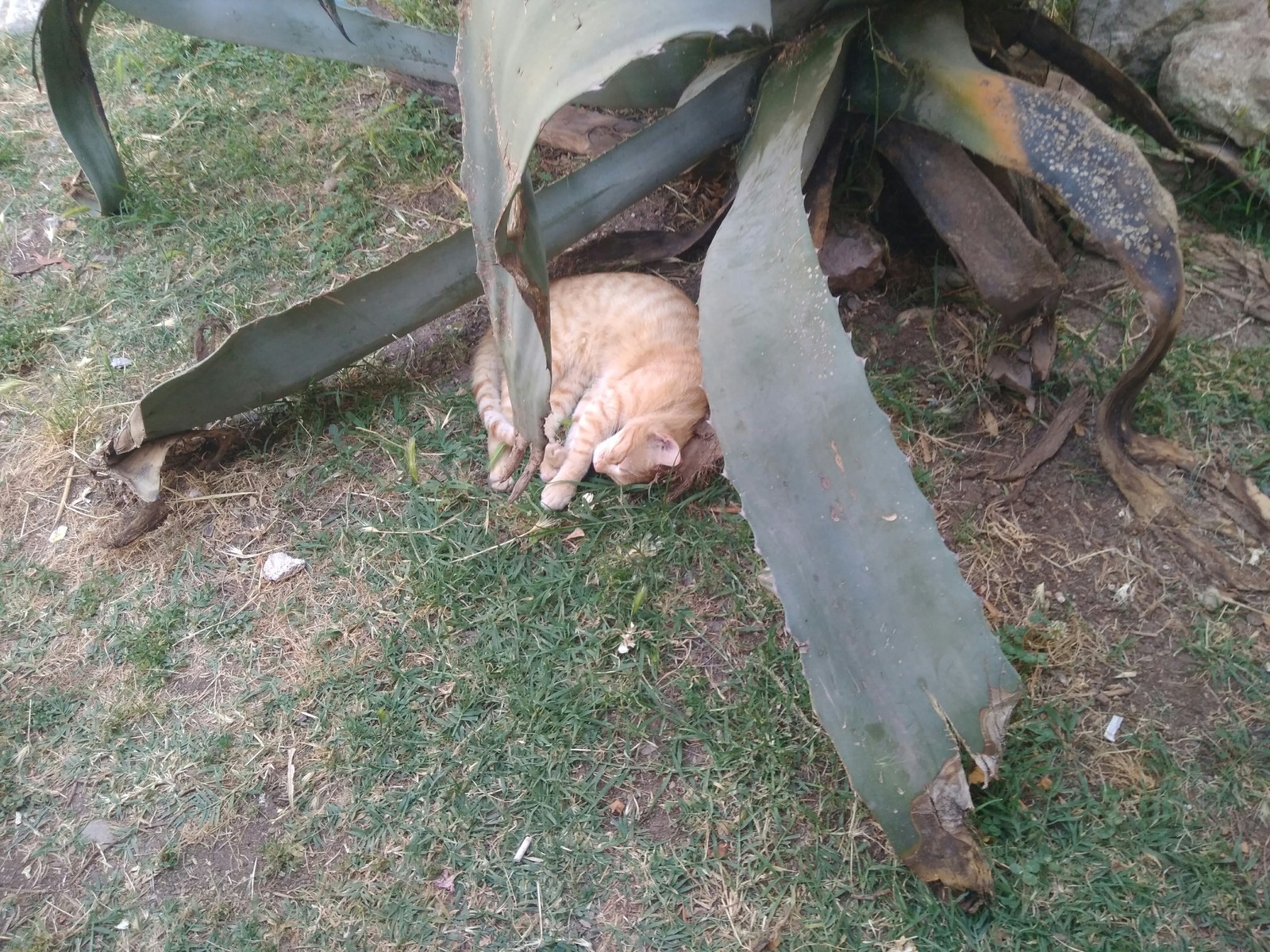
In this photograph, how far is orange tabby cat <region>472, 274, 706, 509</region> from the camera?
2.43 m

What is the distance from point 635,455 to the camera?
2.38 meters

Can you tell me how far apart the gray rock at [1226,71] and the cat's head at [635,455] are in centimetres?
195

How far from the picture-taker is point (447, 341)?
2.69 m

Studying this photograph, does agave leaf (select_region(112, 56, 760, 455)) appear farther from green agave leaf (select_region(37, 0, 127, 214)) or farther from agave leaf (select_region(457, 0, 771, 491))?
green agave leaf (select_region(37, 0, 127, 214))

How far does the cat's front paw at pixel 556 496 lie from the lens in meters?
2.36

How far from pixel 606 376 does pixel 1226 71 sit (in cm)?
207

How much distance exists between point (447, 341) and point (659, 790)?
1536 mm

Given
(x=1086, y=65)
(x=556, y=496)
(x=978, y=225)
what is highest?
(x=1086, y=65)

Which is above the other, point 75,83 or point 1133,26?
point 75,83

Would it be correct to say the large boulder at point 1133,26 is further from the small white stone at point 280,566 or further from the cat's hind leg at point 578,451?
the small white stone at point 280,566

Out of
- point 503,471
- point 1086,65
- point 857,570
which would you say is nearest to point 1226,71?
point 1086,65

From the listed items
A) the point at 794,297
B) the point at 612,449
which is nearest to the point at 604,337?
the point at 612,449

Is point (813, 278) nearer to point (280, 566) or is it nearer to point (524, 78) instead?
point (524, 78)

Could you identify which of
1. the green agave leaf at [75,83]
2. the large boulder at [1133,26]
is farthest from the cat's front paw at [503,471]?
the large boulder at [1133,26]
